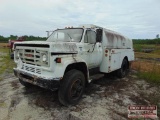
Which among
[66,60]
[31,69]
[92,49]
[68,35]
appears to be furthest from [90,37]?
[31,69]

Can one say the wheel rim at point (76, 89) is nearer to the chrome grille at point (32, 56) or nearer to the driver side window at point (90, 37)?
the chrome grille at point (32, 56)

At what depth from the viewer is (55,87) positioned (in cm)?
434

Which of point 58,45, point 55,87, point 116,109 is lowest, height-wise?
point 116,109

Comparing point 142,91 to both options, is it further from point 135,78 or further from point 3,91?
point 3,91

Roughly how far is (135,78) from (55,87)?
5.26 metres

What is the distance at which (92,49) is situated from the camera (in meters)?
5.86

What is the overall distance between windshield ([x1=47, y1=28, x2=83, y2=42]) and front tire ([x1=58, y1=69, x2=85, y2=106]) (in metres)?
1.23

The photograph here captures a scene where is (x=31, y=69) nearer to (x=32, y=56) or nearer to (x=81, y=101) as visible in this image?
(x=32, y=56)

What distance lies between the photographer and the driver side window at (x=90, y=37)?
579 cm

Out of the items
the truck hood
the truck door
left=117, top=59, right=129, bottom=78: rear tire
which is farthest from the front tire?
left=117, top=59, right=129, bottom=78: rear tire

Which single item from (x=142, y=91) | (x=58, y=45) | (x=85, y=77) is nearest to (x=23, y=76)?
(x=58, y=45)

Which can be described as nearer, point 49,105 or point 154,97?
point 49,105

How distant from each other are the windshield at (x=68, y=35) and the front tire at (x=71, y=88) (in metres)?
1.23

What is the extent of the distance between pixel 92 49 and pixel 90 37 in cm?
42
